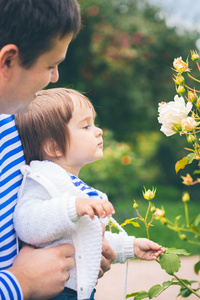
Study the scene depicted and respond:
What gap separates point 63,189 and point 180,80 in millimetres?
584

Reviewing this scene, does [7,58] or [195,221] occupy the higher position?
[7,58]

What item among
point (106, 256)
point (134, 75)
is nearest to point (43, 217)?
point (106, 256)

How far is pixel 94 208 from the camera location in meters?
1.35

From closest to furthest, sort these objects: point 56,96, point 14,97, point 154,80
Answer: point 14,97 → point 56,96 → point 154,80

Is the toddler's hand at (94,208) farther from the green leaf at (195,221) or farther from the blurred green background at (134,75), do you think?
the blurred green background at (134,75)

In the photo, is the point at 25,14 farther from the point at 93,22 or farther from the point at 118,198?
the point at 93,22

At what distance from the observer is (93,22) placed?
1178 centimetres

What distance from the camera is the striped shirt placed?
147 cm

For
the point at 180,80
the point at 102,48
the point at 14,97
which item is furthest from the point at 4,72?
the point at 102,48

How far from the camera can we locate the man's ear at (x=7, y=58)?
4.16 ft

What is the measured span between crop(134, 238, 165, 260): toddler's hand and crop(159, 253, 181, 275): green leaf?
0.27ft

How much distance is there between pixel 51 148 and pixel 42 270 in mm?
539

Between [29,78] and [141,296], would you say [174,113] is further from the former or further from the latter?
[141,296]

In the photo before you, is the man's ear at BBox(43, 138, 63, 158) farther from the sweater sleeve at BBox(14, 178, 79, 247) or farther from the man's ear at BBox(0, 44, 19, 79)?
the man's ear at BBox(0, 44, 19, 79)
